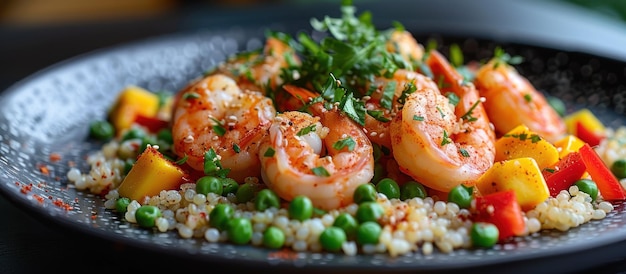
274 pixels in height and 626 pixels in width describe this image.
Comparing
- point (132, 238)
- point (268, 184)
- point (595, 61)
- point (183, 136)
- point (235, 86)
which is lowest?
point (132, 238)

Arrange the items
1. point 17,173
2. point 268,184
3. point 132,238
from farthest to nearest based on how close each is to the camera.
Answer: point 17,173
point 268,184
point 132,238

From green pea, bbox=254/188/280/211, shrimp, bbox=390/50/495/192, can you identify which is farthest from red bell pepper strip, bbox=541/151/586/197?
green pea, bbox=254/188/280/211

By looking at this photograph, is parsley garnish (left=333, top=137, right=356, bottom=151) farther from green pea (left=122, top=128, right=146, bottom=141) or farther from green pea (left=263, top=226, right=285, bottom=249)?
green pea (left=122, top=128, right=146, bottom=141)

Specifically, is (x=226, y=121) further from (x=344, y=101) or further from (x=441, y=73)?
(x=441, y=73)

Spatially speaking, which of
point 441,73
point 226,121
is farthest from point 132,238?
point 441,73

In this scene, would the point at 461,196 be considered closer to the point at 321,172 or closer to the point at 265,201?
the point at 321,172

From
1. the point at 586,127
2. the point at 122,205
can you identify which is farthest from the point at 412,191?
the point at 586,127
